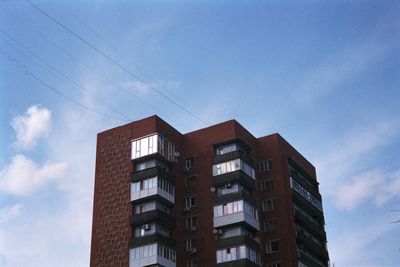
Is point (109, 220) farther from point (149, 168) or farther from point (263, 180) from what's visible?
point (263, 180)

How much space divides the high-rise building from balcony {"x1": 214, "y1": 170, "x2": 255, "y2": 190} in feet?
0.41

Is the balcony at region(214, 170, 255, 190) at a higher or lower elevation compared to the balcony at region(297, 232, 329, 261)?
higher

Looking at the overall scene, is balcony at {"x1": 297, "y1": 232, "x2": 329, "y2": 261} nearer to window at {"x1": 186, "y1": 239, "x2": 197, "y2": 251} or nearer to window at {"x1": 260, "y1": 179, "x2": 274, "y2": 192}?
window at {"x1": 260, "y1": 179, "x2": 274, "y2": 192}

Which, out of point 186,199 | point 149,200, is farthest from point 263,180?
point 149,200

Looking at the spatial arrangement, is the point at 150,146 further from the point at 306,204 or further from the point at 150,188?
the point at 306,204

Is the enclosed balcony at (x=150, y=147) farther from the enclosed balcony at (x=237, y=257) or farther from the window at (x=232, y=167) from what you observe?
the enclosed balcony at (x=237, y=257)

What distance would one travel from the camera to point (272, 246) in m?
78.2

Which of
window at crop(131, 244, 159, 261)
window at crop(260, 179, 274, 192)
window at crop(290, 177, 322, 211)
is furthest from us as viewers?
window at crop(290, 177, 322, 211)

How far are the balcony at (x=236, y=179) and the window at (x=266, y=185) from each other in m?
2.91

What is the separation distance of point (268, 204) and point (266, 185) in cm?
246

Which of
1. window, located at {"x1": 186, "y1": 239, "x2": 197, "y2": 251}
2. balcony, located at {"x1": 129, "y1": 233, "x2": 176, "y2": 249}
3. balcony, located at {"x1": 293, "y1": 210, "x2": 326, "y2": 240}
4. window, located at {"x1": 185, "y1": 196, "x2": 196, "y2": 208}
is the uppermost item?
window, located at {"x1": 185, "y1": 196, "x2": 196, "y2": 208}

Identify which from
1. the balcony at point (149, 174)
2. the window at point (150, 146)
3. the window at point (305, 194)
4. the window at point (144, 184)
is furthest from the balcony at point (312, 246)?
the window at point (144, 184)

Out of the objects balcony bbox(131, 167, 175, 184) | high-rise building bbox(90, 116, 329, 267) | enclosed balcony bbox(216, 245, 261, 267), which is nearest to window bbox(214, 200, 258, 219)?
high-rise building bbox(90, 116, 329, 267)

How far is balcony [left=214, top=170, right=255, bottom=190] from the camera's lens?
77.6m
